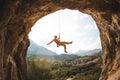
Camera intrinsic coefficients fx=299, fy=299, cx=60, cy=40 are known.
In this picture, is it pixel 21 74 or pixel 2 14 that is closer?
pixel 2 14

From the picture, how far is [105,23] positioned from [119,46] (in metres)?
2.17

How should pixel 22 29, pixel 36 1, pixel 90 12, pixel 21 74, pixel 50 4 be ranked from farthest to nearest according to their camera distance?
pixel 21 74, pixel 90 12, pixel 22 29, pixel 50 4, pixel 36 1

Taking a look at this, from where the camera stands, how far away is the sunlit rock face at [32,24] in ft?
55.0

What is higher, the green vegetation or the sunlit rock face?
the sunlit rock face

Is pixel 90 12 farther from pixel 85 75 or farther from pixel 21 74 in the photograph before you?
pixel 85 75

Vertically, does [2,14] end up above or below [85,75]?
above

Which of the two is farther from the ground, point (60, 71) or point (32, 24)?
point (32, 24)

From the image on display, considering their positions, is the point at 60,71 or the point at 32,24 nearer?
the point at 32,24

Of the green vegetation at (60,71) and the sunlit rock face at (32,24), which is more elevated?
the sunlit rock face at (32,24)

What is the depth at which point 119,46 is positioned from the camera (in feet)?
70.0

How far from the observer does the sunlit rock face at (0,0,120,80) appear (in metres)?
16.8

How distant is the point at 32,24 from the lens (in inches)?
897

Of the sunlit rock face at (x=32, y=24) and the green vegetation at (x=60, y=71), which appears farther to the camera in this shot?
the green vegetation at (x=60, y=71)

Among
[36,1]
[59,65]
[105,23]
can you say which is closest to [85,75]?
[59,65]
